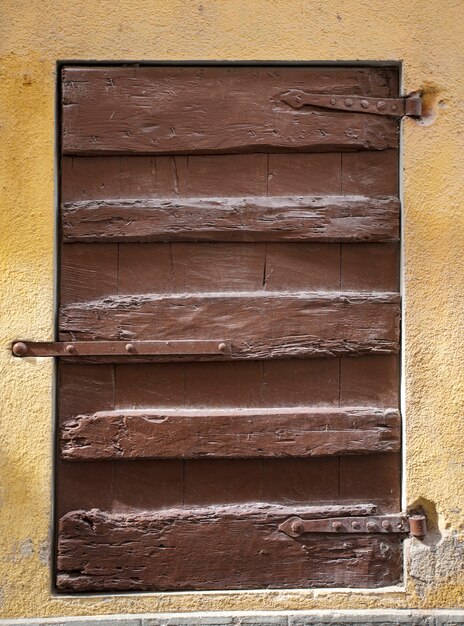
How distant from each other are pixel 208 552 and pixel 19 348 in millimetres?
1002

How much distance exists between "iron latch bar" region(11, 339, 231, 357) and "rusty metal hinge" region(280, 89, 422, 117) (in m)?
0.94

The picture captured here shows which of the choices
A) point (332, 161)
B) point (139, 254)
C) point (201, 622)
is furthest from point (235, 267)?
point (201, 622)

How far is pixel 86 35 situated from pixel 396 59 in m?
1.15

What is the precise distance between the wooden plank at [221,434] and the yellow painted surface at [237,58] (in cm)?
14

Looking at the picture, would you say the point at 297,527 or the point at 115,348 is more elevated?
the point at 115,348

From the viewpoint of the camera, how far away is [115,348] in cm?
232

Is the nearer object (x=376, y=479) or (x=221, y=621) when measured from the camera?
(x=221, y=621)

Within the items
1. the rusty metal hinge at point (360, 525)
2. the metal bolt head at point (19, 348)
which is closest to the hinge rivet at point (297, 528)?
the rusty metal hinge at point (360, 525)

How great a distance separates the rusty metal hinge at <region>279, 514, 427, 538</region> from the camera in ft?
7.62

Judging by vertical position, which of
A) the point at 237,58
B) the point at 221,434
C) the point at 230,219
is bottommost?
the point at 221,434

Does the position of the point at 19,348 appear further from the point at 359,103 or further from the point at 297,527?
the point at 359,103

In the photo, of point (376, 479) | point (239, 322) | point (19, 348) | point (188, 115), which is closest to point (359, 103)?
point (188, 115)

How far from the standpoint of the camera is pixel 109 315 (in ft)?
7.67

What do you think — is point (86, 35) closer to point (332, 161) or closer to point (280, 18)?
point (280, 18)
